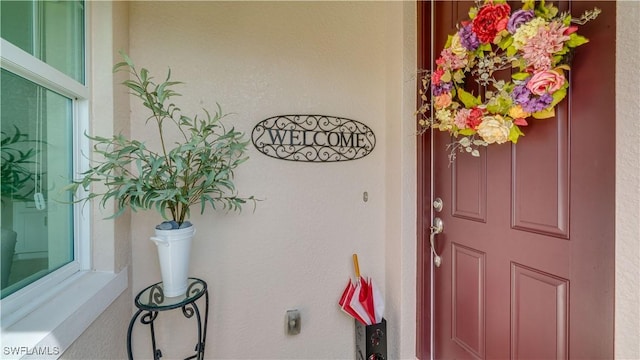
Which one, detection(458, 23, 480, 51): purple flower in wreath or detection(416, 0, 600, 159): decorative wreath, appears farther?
detection(458, 23, 480, 51): purple flower in wreath

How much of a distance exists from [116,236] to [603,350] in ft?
6.59

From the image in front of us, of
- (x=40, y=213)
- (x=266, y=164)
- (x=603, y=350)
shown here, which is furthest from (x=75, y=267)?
(x=603, y=350)

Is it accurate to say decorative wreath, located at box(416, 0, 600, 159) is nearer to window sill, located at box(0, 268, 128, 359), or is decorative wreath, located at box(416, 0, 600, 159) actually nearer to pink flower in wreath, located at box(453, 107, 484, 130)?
pink flower in wreath, located at box(453, 107, 484, 130)

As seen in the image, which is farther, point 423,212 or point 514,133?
point 423,212

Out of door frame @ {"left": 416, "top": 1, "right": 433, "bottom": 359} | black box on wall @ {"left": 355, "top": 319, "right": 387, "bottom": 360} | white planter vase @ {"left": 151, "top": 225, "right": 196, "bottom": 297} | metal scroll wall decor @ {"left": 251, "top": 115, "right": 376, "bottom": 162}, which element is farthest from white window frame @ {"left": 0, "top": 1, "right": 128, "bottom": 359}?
door frame @ {"left": 416, "top": 1, "right": 433, "bottom": 359}

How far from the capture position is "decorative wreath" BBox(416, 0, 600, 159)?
86 centimetres

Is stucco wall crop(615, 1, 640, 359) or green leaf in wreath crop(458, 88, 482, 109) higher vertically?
green leaf in wreath crop(458, 88, 482, 109)

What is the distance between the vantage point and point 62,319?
2.78 ft

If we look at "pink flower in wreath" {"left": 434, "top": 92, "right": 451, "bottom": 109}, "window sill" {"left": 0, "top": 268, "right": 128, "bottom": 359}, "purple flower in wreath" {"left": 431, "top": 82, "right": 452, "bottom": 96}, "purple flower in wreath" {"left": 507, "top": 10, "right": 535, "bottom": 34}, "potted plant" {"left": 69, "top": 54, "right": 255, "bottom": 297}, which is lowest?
"window sill" {"left": 0, "top": 268, "right": 128, "bottom": 359}

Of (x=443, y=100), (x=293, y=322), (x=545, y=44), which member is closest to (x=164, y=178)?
(x=293, y=322)

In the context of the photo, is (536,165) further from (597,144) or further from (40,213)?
(40,213)

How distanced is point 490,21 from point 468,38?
99 mm

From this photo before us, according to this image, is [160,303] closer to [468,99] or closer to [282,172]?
[282,172]

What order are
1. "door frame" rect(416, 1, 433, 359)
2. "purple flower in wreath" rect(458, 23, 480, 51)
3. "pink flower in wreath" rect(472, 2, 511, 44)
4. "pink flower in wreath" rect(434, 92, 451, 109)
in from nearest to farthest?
1. "pink flower in wreath" rect(472, 2, 511, 44)
2. "purple flower in wreath" rect(458, 23, 480, 51)
3. "pink flower in wreath" rect(434, 92, 451, 109)
4. "door frame" rect(416, 1, 433, 359)
